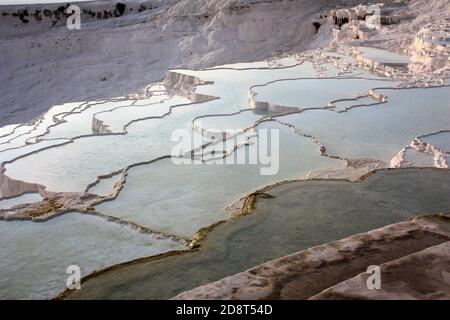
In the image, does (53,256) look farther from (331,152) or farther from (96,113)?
(96,113)

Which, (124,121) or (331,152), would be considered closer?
(331,152)

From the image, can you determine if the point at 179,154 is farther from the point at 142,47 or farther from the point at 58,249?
the point at 142,47

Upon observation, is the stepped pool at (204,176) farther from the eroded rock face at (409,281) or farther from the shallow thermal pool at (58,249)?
the eroded rock face at (409,281)

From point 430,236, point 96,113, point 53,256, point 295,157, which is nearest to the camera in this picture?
A: point 430,236

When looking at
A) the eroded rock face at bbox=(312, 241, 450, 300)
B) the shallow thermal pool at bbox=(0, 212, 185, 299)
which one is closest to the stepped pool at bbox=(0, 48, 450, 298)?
the shallow thermal pool at bbox=(0, 212, 185, 299)

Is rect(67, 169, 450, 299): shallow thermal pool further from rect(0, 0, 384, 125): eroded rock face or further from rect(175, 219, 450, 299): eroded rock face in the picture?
rect(0, 0, 384, 125): eroded rock face

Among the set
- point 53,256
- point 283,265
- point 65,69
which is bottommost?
point 53,256
